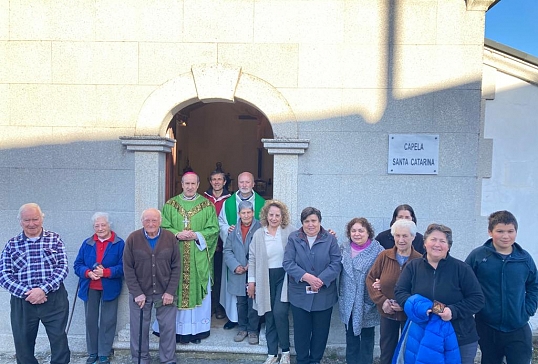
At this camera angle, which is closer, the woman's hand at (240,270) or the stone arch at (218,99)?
the woman's hand at (240,270)

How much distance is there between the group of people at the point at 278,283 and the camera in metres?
3.15

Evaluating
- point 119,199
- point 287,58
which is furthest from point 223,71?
point 119,199

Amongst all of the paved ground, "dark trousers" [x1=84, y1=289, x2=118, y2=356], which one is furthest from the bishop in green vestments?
"dark trousers" [x1=84, y1=289, x2=118, y2=356]

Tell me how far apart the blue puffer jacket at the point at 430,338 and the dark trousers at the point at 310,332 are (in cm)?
104

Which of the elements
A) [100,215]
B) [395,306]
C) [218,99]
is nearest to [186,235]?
[100,215]

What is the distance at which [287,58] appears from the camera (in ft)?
14.8

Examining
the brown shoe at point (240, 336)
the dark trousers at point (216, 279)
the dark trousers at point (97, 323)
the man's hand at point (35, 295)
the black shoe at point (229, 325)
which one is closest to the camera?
the man's hand at point (35, 295)

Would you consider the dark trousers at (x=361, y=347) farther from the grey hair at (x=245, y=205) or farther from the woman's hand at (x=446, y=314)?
the grey hair at (x=245, y=205)

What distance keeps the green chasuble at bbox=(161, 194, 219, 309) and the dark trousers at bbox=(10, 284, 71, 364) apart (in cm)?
105

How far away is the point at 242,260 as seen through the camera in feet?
14.6

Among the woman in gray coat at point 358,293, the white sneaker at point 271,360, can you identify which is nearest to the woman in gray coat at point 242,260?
the white sneaker at point 271,360

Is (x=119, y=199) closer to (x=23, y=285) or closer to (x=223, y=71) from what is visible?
(x=23, y=285)

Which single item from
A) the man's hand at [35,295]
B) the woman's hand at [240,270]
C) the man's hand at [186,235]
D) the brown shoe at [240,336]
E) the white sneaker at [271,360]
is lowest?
the white sneaker at [271,360]

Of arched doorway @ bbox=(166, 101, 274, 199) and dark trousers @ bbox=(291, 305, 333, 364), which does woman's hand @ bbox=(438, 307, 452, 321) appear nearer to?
dark trousers @ bbox=(291, 305, 333, 364)
